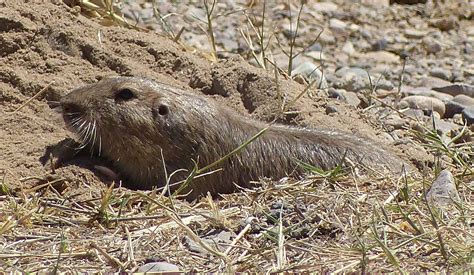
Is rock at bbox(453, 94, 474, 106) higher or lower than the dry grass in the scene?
lower

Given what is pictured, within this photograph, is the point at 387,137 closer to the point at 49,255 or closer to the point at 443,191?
the point at 443,191

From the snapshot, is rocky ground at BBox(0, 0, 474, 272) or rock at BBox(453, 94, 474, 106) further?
rock at BBox(453, 94, 474, 106)

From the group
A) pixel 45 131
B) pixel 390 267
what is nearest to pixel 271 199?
pixel 390 267

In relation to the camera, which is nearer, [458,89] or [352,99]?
[352,99]

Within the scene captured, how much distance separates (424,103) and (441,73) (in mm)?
2028

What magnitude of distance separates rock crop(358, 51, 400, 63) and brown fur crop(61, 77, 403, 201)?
4.65 metres

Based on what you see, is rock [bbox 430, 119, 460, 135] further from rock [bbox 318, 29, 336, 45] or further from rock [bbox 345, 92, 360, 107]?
rock [bbox 318, 29, 336, 45]

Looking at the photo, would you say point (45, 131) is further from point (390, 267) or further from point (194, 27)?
point (194, 27)

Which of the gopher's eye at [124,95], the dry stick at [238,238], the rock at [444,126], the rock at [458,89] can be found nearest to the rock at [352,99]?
the rock at [444,126]

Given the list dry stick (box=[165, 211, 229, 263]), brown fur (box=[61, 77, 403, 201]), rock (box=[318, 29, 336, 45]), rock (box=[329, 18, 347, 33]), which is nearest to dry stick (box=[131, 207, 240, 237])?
dry stick (box=[165, 211, 229, 263])

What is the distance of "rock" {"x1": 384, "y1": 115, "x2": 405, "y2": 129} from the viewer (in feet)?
25.3

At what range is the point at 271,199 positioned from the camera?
5.70 m

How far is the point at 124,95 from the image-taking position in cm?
645

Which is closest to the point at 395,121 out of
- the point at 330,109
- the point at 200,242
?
the point at 330,109
